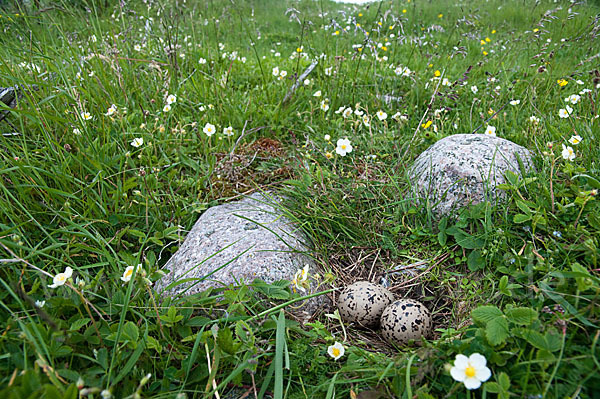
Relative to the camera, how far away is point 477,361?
129cm

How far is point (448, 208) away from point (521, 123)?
60.0 inches

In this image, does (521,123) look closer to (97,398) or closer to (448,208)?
(448,208)

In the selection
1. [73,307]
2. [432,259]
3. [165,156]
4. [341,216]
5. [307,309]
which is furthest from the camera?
[165,156]

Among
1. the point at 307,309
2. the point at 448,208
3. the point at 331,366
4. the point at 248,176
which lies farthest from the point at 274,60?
the point at 331,366

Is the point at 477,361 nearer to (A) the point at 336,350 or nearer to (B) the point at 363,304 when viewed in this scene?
(A) the point at 336,350

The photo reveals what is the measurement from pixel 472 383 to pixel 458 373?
5 cm

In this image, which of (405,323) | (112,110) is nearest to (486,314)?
(405,323)

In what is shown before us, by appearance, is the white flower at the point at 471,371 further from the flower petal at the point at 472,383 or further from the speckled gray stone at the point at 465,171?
the speckled gray stone at the point at 465,171

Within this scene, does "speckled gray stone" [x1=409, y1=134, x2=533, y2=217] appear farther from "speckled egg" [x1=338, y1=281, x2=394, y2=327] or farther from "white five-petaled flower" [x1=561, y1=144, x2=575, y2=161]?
"speckled egg" [x1=338, y1=281, x2=394, y2=327]

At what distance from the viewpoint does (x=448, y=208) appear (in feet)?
7.52

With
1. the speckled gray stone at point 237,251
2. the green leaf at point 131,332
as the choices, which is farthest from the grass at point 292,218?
the speckled gray stone at point 237,251

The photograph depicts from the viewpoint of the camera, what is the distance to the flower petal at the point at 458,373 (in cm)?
126

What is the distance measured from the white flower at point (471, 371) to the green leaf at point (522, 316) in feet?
0.79

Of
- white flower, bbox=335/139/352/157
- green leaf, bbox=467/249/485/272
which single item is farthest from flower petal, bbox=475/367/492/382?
white flower, bbox=335/139/352/157
